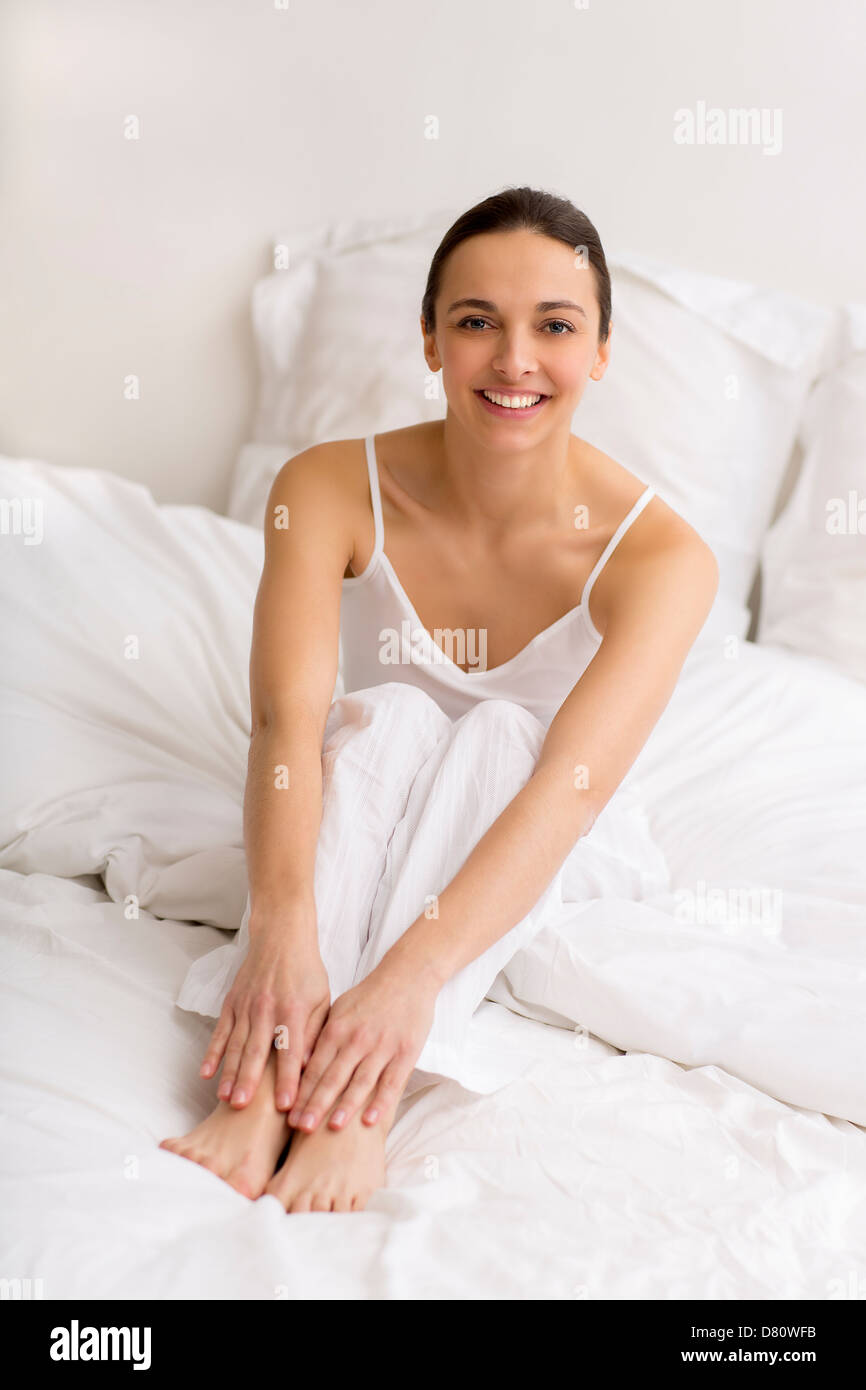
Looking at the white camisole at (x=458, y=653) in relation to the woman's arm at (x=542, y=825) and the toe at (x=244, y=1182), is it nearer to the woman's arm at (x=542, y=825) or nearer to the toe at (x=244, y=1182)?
the woman's arm at (x=542, y=825)

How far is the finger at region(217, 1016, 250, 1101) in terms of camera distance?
0.90m

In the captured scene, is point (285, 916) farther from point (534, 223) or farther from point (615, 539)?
point (534, 223)

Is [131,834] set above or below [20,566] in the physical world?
below

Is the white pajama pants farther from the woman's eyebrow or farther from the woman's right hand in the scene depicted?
the woman's eyebrow

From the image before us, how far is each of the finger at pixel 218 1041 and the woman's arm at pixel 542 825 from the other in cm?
7

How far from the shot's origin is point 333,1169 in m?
0.86

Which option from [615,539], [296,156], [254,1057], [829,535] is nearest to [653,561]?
Result: [615,539]

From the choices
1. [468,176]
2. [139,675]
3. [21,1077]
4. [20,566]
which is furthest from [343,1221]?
[468,176]

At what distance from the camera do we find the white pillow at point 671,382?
1.89 metres

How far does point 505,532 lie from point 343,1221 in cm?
76

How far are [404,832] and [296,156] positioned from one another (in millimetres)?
1543

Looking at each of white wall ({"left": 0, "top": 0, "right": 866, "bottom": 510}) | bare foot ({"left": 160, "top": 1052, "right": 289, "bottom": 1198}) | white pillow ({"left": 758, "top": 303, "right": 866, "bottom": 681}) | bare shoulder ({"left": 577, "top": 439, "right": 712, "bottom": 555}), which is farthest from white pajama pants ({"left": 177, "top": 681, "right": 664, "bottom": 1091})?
white wall ({"left": 0, "top": 0, "right": 866, "bottom": 510})

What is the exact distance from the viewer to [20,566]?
157 centimetres
